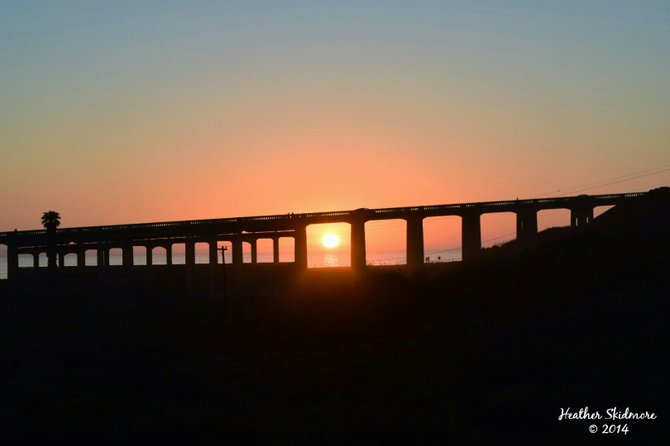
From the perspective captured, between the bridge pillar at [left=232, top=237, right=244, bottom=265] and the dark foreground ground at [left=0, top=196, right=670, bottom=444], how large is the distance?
73.4 feet

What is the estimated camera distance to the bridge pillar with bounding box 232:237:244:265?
108181 mm

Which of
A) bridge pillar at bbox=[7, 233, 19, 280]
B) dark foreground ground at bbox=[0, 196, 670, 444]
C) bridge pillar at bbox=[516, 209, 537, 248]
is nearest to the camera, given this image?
dark foreground ground at bbox=[0, 196, 670, 444]

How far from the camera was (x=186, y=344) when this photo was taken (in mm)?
59406

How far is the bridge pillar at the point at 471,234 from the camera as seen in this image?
102 metres

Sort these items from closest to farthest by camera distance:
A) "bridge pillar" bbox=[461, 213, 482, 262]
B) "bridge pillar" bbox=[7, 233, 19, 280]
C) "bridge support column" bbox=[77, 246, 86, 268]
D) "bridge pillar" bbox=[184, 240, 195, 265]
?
"bridge pillar" bbox=[461, 213, 482, 262]
"bridge pillar" bbox=[184, 240, 195, 265]
"bridge pillar" bbox=[7, 233, 19, 280]
"bridge support column" bbox=[77, 246, 86, 268]

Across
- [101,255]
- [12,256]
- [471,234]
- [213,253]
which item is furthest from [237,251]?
[471,234]

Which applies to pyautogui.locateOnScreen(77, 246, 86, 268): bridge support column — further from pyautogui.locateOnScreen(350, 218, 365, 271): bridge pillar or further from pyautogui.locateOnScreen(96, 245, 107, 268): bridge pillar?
pyautogui.locateOnScreen(350, 218, 365, 271): bridge pillar

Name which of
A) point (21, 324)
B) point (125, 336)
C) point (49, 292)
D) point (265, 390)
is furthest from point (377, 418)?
point (49, 292)

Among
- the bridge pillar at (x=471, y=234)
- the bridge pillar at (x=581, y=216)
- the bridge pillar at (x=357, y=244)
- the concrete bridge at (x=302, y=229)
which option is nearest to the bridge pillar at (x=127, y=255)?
the concrete bridge at (x=302, y=229)

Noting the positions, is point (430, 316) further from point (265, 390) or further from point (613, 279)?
point (265, 390)

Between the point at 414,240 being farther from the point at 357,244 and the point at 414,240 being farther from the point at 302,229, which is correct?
the point at 302,229

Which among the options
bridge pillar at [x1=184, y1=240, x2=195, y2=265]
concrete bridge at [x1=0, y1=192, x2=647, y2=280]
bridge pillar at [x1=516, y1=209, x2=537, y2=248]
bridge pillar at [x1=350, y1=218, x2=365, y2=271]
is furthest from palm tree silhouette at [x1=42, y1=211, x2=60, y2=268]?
bridge pillar at [x1=516, y1=209, x2=537, y2=248]

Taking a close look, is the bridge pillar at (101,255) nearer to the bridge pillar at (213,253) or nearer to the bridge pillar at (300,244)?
the bridge pillar at (213,253)

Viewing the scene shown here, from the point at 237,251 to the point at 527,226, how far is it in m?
36.3
